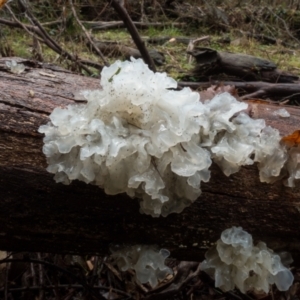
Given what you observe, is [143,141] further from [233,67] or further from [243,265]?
[233,67]

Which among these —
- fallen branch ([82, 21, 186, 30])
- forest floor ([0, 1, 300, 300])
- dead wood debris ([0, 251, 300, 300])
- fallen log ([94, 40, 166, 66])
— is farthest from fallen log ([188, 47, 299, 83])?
fallen branch ([82, 21, 186, 30])

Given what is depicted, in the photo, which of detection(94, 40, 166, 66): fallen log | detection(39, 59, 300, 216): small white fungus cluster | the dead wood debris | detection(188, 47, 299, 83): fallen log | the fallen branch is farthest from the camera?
the fallen branch

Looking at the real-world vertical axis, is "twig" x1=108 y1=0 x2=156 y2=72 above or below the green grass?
above

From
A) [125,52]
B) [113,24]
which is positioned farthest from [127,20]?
[113,24]

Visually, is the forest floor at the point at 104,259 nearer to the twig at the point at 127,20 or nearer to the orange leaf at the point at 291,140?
the twig at the point at 127,20

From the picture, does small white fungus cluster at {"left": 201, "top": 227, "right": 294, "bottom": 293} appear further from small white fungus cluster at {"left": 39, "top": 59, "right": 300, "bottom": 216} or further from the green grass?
the green grass

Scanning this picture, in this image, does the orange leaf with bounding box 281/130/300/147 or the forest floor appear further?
the forest floor

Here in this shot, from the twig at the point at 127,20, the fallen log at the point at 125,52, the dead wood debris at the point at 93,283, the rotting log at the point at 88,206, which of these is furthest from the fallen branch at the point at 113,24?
the rotting log at the point at 88,206
